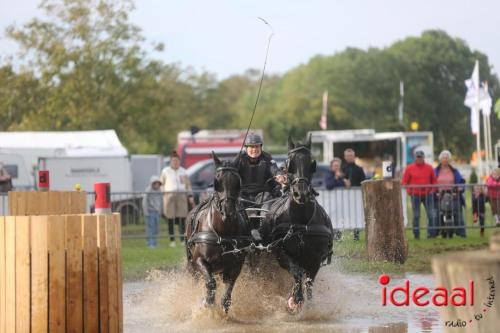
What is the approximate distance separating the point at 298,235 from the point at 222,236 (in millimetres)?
910

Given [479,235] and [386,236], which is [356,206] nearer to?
[479,235]

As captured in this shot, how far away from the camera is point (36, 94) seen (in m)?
47.4

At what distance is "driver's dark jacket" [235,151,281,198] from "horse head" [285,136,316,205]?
3.61 feet

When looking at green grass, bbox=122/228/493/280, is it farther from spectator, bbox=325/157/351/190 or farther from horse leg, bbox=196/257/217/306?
horse leg, bbox=196/257/217/306

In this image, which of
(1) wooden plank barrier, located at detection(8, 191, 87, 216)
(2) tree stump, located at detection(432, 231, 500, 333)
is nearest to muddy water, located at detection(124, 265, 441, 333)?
(1) wooden plank barrier, located at detection(8, 191, 87, 216)

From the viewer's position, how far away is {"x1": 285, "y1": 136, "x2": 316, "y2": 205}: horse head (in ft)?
40.9

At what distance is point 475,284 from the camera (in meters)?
6.88

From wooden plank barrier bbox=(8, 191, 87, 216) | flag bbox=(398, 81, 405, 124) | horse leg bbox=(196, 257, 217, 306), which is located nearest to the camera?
horse leg bbox=(196, 257, 217, 306)

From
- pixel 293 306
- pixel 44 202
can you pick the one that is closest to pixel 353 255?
pixel 293 306

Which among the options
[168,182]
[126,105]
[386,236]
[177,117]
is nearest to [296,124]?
[177,117]

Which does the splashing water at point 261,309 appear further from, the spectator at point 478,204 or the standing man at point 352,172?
the standing man at point 352,172

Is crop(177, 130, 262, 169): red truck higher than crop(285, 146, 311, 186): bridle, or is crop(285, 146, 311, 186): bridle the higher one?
crop(177, 130, 262, 169): red truck

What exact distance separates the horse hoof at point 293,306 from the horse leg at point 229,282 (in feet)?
2.18

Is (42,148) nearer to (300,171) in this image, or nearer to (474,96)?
(474,96)
